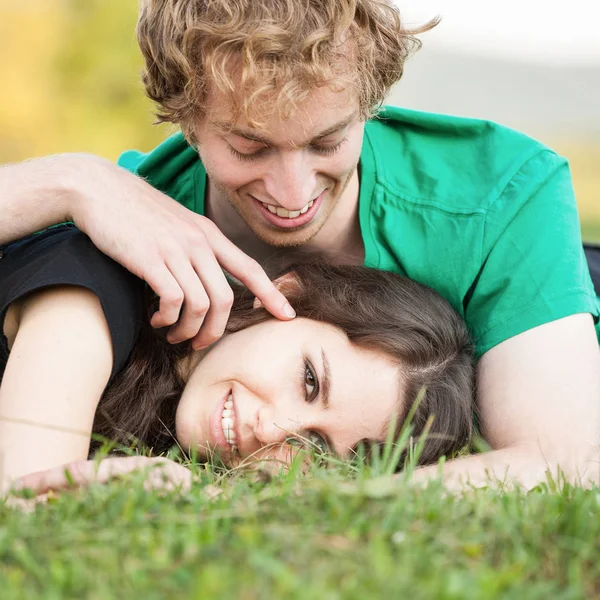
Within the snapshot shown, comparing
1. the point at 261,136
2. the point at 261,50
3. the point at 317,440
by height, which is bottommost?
the point at 317,440

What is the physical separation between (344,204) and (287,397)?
1.06 m

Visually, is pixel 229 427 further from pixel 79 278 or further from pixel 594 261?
pixel 594 261

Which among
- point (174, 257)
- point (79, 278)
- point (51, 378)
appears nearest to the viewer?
point (51, 378)

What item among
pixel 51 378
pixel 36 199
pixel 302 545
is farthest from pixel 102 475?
pixel 36 199

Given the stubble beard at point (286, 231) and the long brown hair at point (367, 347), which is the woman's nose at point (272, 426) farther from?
the stubble beard at point (286, 231)

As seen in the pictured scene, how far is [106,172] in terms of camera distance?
9.46 feet

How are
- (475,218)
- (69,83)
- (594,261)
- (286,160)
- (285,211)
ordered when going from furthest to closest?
(69,83), (594,261), (475,218), (285,211), (286,160)

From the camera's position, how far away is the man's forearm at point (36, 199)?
2756 millimetres

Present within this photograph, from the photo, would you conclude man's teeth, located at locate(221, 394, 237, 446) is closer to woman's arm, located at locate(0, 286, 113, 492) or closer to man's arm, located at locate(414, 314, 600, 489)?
woman's arm, located at locate(0, 286, 113, 492)

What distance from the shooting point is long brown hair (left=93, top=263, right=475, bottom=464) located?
278cm

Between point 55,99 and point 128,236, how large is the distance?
1049 cm

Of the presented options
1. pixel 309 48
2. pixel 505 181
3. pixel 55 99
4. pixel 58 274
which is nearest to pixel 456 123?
pixel 505 181

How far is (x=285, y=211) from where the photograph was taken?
297cm

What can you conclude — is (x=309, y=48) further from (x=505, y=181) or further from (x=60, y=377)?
(x=60, y=377)
